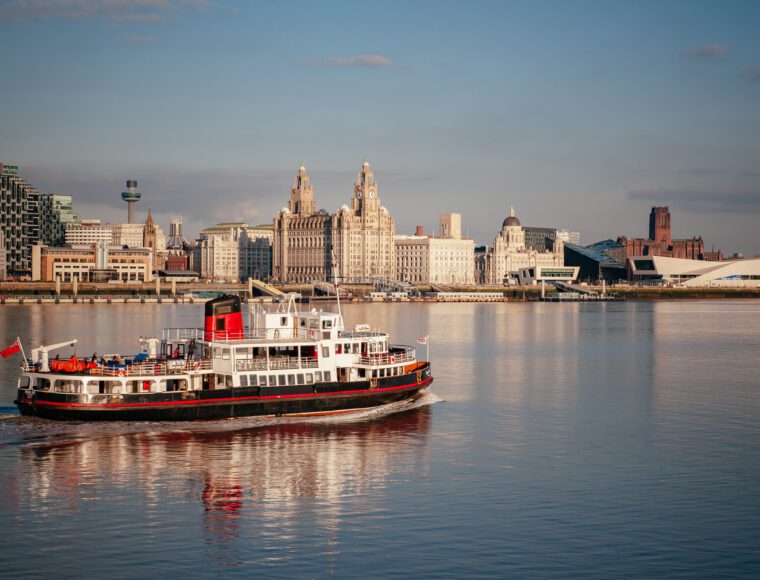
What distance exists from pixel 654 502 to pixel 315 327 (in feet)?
72.0

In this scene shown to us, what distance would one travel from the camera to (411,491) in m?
34.2

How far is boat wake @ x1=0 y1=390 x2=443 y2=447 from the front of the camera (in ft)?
135

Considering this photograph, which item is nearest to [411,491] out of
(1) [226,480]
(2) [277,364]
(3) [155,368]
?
(1) [226,480]

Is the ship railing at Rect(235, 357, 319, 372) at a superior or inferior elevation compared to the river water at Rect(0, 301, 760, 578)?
superior

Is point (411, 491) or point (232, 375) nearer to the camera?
point (411, 491)

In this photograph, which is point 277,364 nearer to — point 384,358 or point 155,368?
point 155,368

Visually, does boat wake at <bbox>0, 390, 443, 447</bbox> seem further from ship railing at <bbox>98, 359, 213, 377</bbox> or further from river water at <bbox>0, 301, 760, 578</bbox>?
ship railing at <bbox>98, 359, 213, 377</bbox>

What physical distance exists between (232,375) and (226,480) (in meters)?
11.5

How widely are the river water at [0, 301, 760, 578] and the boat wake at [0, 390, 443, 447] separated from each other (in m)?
0.16

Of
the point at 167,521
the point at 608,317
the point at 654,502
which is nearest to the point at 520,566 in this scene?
the point at 654,502

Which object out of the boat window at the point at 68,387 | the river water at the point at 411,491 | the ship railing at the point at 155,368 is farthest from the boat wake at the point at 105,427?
the ship railing at the point at 155,368

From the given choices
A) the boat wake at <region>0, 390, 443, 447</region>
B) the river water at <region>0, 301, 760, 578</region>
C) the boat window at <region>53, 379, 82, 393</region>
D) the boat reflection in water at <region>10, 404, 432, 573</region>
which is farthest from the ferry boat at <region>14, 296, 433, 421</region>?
the boat reflection in water at <region>10, 404, 432, 573</region>

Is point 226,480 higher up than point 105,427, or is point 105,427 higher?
point 105,427

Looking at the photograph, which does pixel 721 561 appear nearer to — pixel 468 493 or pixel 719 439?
pixel 468 493
